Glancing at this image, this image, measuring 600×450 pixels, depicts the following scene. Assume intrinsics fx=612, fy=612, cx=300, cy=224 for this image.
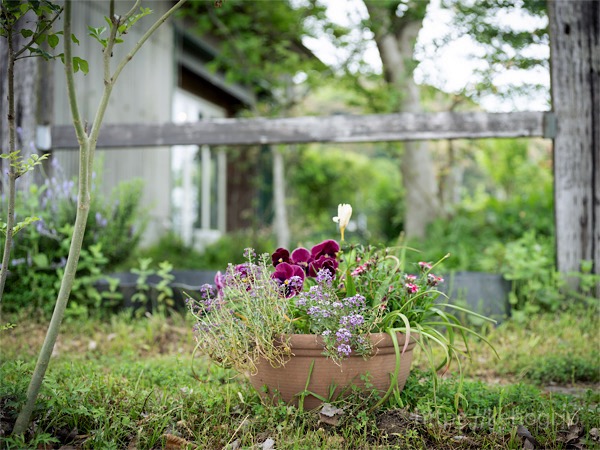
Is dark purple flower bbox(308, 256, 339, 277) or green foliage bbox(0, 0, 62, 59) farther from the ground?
green foliage bbox(0, 0, 62, 59)

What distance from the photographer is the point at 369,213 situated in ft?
32.3

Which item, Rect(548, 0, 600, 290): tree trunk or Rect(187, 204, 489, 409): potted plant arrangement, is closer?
Rect(187, 204, 489, 409): potted plant arrangement

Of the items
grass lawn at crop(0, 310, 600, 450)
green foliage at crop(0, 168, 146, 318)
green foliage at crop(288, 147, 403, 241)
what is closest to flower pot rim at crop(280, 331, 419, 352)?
grass lawn at crop(0, 310, 600, 450)

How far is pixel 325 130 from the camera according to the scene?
4379mm

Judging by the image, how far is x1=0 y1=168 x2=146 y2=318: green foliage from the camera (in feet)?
12.7

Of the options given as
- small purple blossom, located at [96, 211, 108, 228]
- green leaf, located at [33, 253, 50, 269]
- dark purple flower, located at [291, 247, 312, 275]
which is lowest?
green leaf, located at [33, 253, 50, 269]

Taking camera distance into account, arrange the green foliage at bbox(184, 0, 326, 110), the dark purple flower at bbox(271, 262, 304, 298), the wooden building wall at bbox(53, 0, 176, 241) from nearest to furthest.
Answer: the dark purple flower at bbox(271, 262, 304, 298)
the wooden building wall at bbox(53, 0, 176, 241)
the green foliage at bbox(184, 0, 326, 110)

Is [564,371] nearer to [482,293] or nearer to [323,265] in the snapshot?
[482,293]

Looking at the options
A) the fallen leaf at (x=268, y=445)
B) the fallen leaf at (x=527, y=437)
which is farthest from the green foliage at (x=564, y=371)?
the fallen leaf at (x=268, y=445)

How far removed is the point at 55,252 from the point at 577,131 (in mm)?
3579

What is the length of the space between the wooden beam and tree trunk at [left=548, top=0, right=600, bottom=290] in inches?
6.5

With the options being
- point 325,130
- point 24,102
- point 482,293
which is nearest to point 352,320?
point 482,293

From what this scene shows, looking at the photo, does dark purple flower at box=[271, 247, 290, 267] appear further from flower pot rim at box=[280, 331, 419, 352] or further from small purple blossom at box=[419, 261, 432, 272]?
small purple blossom at box=[419, 261, 432, 272]

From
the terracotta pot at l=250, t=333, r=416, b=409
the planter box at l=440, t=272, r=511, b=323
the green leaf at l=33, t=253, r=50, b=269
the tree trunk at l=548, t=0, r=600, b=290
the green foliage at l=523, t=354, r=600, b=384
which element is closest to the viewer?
the terracotta pot at l=250, t=333, r=416, b=409
